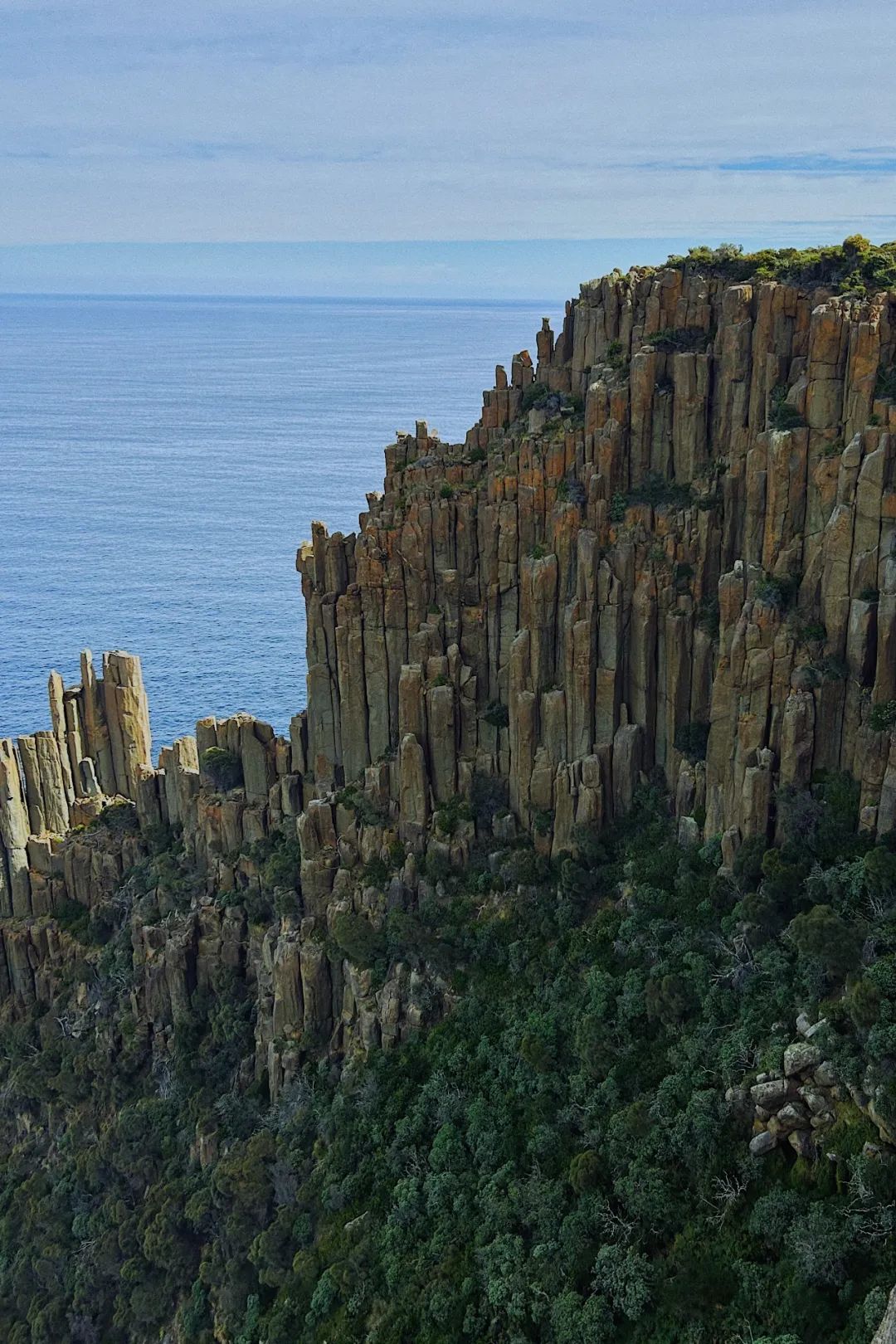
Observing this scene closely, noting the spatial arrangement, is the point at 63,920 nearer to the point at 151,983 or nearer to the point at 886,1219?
the point at 151,983

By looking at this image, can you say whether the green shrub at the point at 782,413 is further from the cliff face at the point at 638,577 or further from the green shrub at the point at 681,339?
the green shrub at the point at 681,339

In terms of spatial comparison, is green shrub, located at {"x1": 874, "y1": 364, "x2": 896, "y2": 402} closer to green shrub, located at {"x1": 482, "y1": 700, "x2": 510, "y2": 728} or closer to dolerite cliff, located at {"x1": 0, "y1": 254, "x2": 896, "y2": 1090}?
dolerite cliff, located at {"x1": 0, "y1": 254, "x2": 896, "y2": 1090}

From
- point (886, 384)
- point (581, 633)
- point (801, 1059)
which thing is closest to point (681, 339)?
point (886, 384)

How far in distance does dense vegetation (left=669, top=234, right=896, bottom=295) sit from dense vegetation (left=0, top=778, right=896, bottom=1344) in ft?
86.8

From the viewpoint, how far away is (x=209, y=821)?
83.8 meters

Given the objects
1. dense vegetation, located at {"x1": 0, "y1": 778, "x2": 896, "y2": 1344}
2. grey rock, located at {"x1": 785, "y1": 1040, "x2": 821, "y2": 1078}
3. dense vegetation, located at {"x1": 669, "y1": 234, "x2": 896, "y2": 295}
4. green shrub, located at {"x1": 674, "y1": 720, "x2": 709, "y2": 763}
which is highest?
dense vegetation, located at {"x1": 669, "y1": 234, "x2": 896, "y2": 295}

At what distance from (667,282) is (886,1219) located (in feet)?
161

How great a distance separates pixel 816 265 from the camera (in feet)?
224

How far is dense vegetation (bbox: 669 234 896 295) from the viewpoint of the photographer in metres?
65.8

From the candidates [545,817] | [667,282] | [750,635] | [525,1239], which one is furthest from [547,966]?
[667,282]

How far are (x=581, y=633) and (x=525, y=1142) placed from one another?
25.1 meters

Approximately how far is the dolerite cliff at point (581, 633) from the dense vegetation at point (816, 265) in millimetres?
1204

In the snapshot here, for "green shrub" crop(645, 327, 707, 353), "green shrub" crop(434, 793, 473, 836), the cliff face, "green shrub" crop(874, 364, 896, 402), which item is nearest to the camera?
"green shrub" crop(874, 364, 896, 402)

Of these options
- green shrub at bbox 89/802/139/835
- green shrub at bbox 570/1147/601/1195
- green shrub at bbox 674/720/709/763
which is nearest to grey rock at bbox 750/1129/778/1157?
green shrub at bbox 570/1147/601/1195
